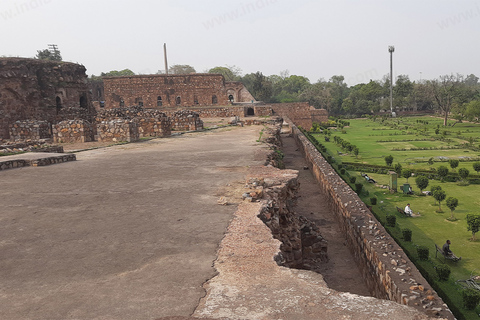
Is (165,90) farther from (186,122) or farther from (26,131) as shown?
(26,131)

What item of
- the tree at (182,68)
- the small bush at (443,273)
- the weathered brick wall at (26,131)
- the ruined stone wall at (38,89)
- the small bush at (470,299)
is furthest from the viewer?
the tree at (182,68)

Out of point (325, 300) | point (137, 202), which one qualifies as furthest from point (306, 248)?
point (325, 300)

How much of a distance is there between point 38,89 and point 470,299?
1824 cm

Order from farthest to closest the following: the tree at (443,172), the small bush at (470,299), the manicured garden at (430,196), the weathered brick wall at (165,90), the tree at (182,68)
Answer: the tree at (182,68), the weathered brick wall at (165,90), the tree at (443,172), the manicured garden at (430,196), the small bush at (470,299)

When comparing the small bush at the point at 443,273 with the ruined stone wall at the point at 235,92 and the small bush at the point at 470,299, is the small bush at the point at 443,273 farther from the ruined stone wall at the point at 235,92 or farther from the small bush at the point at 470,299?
the ruined stone wall at the point at 235,92

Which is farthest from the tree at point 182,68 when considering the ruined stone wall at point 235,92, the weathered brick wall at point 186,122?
the weathered brick wall at point 186,122

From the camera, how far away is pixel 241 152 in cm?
1097

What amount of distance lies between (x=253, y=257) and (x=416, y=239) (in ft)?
25.6

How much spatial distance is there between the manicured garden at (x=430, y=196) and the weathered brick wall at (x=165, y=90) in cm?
1032

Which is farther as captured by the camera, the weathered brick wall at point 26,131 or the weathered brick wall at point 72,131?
the weathered brick wall at point 26,131

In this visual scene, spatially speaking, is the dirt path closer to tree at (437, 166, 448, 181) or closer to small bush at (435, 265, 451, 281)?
small bush at (435, 265, 451, 281)

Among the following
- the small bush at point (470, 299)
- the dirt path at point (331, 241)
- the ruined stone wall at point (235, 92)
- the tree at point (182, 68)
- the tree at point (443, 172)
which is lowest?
the tree at point (443, 172)

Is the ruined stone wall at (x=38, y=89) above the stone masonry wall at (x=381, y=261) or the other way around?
above

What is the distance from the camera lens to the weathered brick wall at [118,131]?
14.9 meters
